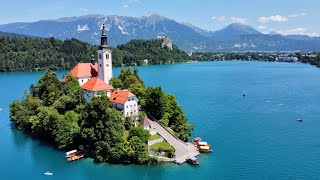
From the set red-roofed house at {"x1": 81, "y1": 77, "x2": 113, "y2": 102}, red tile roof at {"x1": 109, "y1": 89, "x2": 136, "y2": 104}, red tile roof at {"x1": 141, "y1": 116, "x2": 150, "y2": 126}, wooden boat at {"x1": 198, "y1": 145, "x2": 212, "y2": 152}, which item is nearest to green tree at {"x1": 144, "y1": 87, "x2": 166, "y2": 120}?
red tile roof at {"x1": 109, "y1": 89, "x2": 136, "y2": 104}

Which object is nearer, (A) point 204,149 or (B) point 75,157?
(B) point 75,157

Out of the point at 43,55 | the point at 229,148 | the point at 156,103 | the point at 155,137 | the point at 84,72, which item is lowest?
the point at 229,148

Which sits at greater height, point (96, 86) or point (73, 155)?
point (96, 86)

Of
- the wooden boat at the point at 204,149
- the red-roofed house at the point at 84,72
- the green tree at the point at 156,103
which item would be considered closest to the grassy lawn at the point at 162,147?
the wooden boat at the point at 204,149

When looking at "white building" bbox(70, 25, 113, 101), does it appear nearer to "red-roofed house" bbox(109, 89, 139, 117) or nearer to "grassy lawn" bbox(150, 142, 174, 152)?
"red-roofed house" bbox(109, 89, 139, 117)

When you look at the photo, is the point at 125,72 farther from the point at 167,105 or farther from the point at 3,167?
the point at 3,167

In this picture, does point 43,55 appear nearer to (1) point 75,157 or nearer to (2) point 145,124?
(1) point 75,157

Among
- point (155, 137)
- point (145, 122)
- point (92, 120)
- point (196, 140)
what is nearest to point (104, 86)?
point (92, 120)
